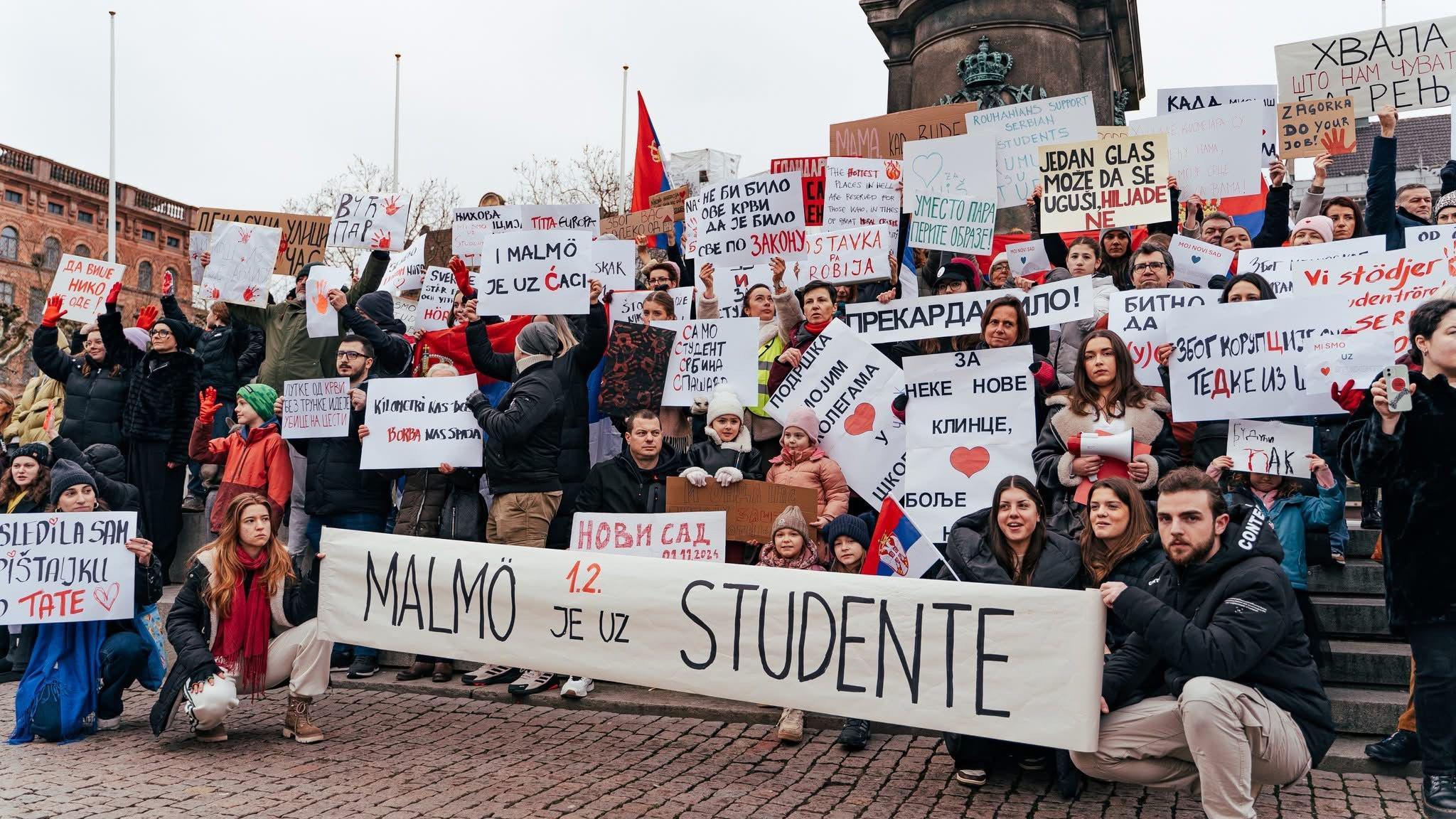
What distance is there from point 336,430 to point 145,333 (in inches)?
109

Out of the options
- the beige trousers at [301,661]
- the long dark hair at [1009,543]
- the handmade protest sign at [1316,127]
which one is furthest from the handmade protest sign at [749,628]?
the handmade protest sign at [1316,127]

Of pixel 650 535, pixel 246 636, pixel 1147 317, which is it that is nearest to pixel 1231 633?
pixel 1147 317

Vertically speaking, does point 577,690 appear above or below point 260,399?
below

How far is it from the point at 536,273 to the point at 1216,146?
20.1ft

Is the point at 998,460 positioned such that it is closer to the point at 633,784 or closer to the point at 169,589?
the point at 633,784

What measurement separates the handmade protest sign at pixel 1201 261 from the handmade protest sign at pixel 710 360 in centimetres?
329

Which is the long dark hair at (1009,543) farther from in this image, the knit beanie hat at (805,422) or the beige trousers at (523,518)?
the beige trousers at (523,518)

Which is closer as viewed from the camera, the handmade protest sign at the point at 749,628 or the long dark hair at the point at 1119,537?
the handmade protest sign at the point at 749,628

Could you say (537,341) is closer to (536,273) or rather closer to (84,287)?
(536,273)

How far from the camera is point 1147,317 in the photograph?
713cm

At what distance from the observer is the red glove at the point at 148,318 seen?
9070mm

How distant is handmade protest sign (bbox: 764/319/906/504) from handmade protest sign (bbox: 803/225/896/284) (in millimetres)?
1351

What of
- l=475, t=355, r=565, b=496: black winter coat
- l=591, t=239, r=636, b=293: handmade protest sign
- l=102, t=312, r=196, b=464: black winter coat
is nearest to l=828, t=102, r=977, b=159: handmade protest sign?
l=591, t=239, r=636, b=293: handmade protest sign

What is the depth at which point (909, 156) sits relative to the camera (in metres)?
9.88
